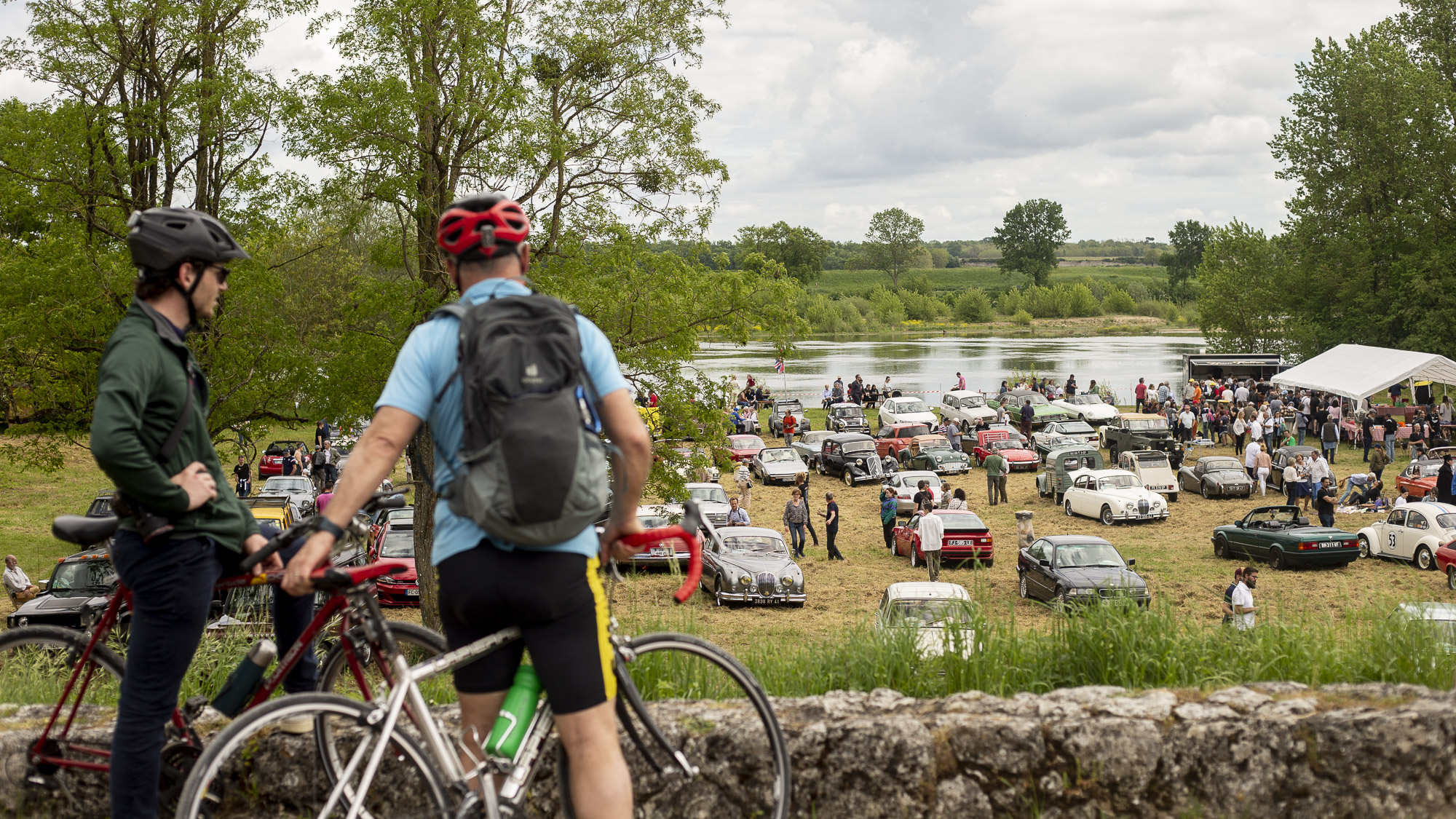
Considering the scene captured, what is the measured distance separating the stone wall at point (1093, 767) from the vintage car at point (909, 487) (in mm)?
27109

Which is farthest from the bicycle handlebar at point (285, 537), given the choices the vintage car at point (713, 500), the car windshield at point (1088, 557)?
the vintage car at point (713, 500)

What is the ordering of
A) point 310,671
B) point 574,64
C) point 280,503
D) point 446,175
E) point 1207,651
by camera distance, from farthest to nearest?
point 280,503 < point 574,64 < point 446,175 < point 1207,651 < point 310,671

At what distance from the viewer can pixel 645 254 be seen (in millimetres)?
18891

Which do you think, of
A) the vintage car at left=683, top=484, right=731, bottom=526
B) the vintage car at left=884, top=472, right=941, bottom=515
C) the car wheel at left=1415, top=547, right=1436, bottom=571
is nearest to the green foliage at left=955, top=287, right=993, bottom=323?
the vintage car at left=884, top=472, right=941, bottom=515

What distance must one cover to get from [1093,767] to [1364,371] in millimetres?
38230

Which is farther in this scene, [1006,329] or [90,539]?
[1006,329]

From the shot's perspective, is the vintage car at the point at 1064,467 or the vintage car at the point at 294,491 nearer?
the vintage car at the point at 294,491

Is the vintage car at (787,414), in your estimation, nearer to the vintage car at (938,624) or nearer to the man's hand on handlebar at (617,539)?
the vintage car at (938,624)

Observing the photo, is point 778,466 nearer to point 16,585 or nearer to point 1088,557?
point 1088,557

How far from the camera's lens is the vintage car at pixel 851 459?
3819cm

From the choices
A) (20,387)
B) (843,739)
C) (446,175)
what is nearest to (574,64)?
(446,175)

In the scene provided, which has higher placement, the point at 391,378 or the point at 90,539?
the point at 391,378

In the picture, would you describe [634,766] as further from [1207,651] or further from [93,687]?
[1207,651]

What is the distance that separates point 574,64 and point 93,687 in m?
16.5
